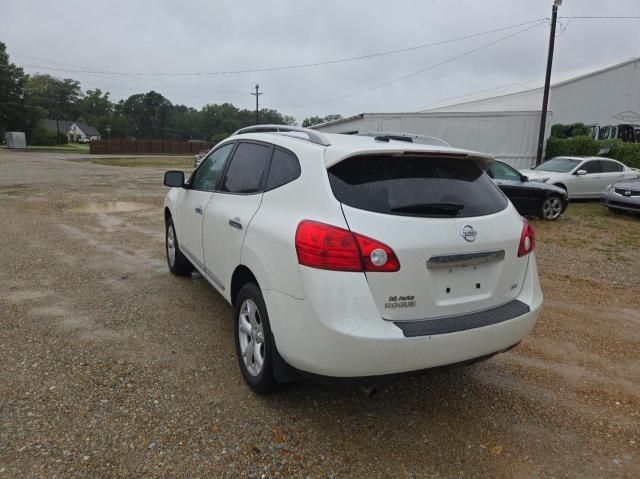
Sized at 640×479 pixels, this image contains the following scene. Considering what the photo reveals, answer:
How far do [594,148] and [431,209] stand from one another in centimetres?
2050

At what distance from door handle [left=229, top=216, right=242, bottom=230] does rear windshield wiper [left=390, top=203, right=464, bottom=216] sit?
3.94ft

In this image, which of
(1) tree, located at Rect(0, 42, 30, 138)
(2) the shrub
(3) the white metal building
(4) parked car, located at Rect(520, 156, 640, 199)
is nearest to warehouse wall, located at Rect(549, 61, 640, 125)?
(3) the white metal building

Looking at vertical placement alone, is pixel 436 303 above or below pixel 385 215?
below

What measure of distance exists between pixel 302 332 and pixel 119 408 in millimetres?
1369

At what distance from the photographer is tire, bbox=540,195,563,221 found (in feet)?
35.3

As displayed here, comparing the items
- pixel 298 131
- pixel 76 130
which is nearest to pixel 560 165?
pixel 298 131

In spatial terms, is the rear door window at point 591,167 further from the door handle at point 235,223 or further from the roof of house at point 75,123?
the roof of house at point 75,123

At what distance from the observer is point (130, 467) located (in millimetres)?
2373

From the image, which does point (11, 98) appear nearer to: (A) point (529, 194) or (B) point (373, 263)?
(A) point (529, 194)

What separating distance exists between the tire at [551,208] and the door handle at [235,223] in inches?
371

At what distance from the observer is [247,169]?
359 cm

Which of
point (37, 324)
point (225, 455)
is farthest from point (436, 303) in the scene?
point (37, 324)

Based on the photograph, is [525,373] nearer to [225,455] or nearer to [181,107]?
[225,455]

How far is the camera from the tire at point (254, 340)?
2787 mm
